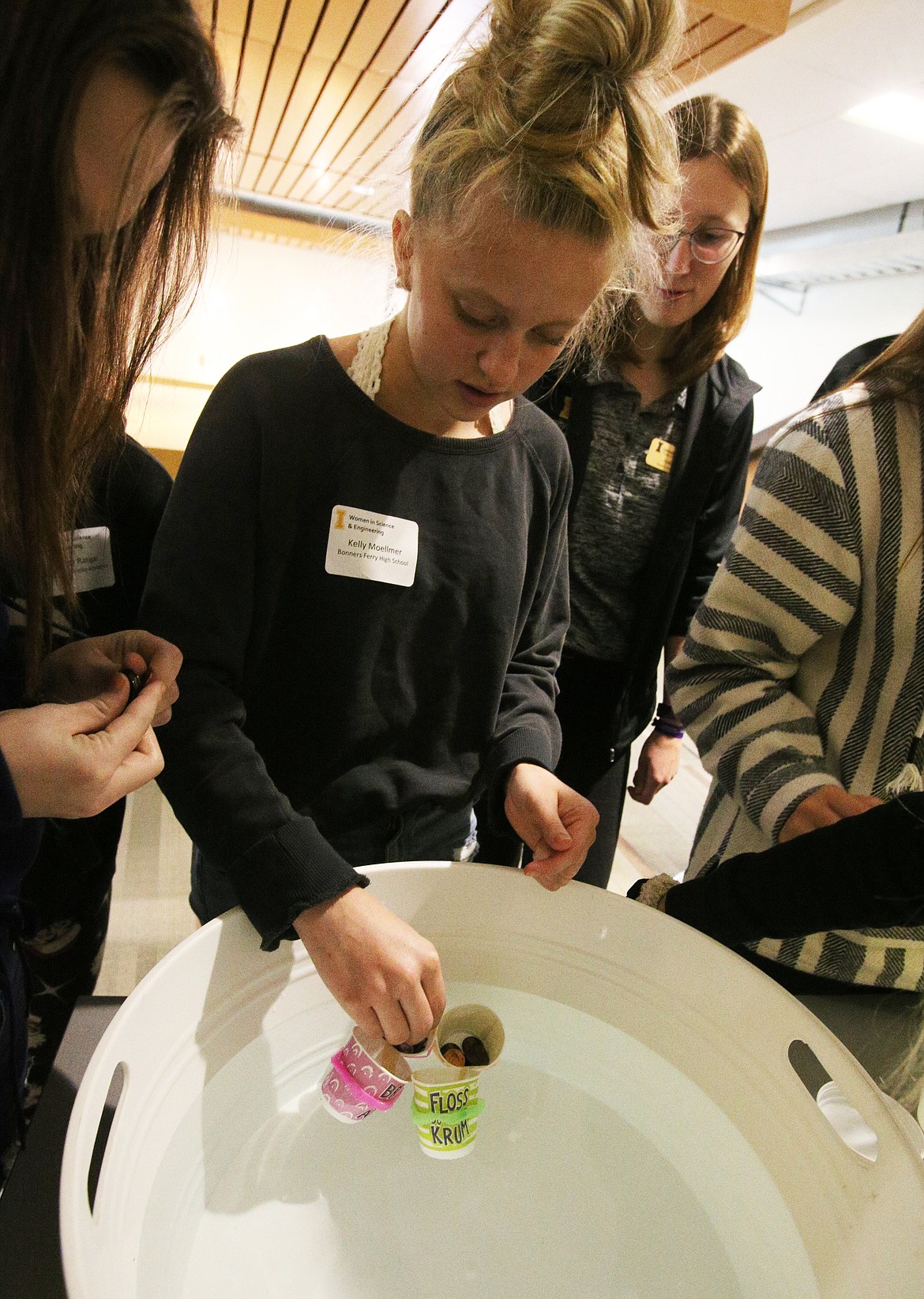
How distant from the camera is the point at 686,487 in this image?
54.2 inches

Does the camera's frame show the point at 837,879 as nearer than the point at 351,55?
Yes

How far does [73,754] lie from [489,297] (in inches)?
19.3

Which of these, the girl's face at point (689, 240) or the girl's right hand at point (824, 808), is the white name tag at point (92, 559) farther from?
the girl's face at point (689, 240)

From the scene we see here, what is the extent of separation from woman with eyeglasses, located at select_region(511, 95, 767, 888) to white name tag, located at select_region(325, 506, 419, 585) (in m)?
0.59

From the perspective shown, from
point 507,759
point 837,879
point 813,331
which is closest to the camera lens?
point 837,879

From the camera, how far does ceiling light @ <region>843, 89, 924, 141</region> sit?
3.74 m

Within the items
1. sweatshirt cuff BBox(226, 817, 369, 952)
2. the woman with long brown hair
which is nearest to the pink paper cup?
sweatshirt cuff BBox(226, 817, 369, 952)

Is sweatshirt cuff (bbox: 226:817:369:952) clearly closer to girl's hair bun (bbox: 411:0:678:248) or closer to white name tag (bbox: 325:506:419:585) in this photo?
white name tag (bbox: 325:506:419:585)

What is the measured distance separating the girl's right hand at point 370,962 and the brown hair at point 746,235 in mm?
1064

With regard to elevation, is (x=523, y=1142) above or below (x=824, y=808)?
below

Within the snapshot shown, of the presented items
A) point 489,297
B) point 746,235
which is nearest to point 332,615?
point 489,297

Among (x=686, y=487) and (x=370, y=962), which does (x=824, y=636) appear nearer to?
(x=370, y=962)

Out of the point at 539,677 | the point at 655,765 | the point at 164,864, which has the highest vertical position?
the point at 539,677

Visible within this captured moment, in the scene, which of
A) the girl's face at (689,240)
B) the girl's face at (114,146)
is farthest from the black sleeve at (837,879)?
the girl's face at (689,240)
